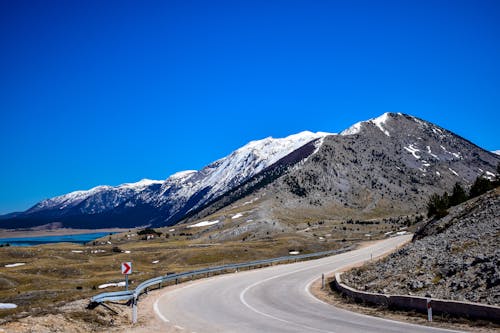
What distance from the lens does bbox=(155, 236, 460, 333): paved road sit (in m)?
18.8

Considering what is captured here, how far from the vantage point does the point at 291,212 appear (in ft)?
616

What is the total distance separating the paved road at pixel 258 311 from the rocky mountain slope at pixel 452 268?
3.81 m

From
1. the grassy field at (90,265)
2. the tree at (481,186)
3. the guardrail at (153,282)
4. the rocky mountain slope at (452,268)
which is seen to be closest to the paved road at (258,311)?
the guardrail at (153,282)

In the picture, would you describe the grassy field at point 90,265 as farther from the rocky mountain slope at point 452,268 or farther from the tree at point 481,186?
the tree at point 481,186

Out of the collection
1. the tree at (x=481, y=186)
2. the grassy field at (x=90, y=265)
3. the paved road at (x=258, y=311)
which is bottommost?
the grassy field at (x=90, y=265)

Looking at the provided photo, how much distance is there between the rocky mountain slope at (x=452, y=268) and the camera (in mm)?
20891

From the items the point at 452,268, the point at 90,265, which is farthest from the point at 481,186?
the point at 90,265

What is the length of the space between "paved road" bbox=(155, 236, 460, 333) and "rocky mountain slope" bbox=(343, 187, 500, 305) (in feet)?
12.5

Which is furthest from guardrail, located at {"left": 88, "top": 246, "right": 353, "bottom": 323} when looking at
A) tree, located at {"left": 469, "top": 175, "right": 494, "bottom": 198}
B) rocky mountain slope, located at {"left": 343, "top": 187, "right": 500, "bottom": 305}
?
tree, located at {"left": 469, "top": 175, "right": 494, "bottom": 198}

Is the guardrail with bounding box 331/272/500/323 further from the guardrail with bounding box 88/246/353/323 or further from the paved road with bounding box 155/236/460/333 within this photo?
the guardrail with bounding box 88/246/353/323

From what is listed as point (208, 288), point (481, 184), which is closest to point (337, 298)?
point (208, 288)

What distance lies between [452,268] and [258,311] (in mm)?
10867

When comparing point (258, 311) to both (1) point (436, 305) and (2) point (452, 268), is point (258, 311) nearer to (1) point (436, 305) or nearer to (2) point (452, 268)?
(1) point (436, 305)

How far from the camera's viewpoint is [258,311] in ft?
78.1
